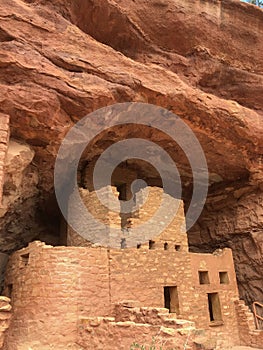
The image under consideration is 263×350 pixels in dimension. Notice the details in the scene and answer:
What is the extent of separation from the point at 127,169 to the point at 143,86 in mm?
4253

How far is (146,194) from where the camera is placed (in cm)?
910

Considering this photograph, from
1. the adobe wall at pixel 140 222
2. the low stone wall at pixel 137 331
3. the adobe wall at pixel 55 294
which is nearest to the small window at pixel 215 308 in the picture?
the adobe wall at pixel 140 222

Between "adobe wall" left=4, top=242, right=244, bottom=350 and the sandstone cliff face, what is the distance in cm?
211

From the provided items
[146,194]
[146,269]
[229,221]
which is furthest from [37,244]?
[229,221]

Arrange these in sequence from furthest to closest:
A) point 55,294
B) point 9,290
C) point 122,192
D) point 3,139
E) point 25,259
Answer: point 122,192 < point 9,290 < point 25,259 < point 3,139 < point 55,294

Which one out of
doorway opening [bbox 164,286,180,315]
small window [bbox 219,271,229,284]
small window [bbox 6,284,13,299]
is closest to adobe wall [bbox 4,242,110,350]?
small window [bbox 6,284,13,299]

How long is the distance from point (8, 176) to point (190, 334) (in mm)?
5311

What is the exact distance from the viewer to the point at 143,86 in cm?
839

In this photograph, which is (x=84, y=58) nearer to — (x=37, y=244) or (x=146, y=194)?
(x=146, y=194)

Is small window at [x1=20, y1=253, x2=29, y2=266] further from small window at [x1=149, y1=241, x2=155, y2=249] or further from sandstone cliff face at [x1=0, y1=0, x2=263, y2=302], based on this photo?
small window at [x1=149, y1=241, x2=155, y2=249]

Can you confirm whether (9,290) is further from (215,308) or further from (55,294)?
(215,308)

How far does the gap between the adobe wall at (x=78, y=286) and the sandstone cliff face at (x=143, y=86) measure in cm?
211

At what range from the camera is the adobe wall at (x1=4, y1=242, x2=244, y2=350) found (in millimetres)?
6629

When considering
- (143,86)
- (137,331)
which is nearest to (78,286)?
(137,331)
